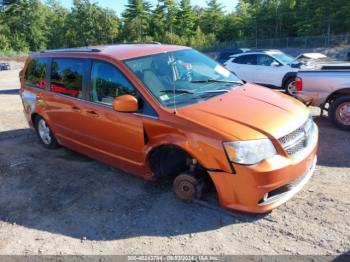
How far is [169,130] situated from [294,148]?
4.40ft

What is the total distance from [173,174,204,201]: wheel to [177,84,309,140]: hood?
0.71m

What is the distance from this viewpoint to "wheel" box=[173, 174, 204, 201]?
3.97 meters

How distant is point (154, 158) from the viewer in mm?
4281

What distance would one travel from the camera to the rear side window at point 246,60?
41.4ft

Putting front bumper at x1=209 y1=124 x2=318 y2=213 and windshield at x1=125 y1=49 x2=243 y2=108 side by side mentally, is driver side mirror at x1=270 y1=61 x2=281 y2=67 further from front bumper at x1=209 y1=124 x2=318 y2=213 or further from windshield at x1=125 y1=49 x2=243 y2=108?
front bumper at x1=209 y1=124 x2=318 y2=213

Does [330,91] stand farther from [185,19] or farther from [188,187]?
[185,19]

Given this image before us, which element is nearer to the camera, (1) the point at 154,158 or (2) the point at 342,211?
(2) the point at 342,211

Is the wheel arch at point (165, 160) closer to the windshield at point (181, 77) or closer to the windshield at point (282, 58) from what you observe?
the windshield at point (181, 77)

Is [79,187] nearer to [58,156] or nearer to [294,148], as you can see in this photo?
[58,156]

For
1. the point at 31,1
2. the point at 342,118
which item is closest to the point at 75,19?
the point at 31,1

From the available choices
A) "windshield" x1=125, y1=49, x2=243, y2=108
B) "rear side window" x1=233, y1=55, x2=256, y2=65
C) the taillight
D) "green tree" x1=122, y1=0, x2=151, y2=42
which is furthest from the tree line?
"windshield" x1=125, y1=49, x2=243, y2=108

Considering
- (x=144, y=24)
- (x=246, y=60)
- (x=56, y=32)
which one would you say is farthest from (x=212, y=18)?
(x=246, y=60)

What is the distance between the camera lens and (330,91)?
269 inches

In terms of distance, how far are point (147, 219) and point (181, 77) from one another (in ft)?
5.82
